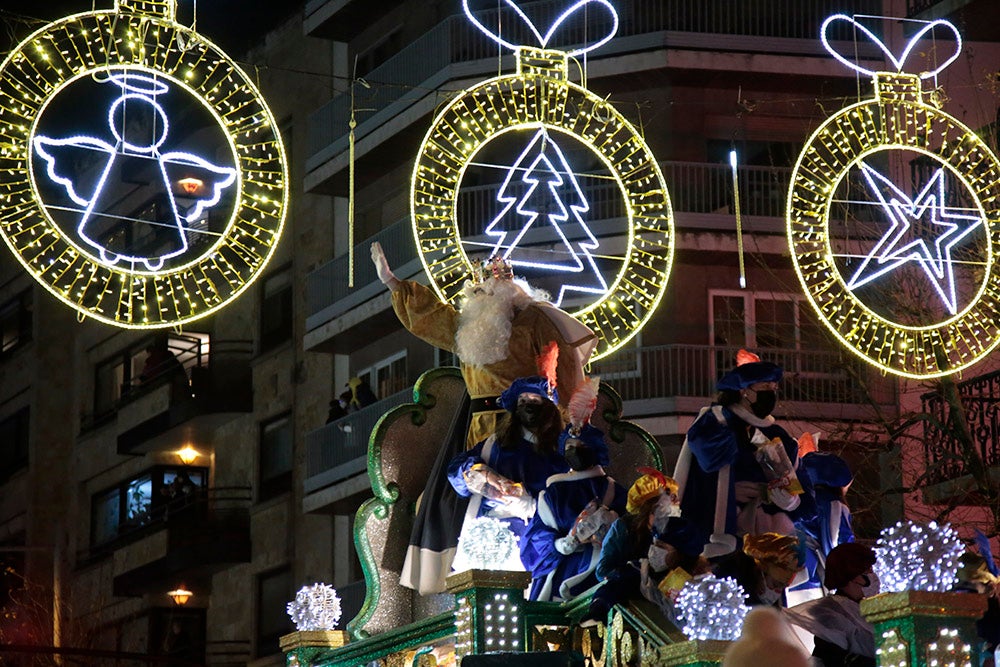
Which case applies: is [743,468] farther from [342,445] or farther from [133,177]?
[133,177]

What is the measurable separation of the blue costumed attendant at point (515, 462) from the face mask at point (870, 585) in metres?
2.21

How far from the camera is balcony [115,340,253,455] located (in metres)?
32.4

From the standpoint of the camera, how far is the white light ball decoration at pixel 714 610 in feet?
26.6

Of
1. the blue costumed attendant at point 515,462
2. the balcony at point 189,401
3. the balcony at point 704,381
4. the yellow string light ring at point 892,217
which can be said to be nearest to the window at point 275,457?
the balcony at point 189,401

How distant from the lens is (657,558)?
Answer: 9.29 m

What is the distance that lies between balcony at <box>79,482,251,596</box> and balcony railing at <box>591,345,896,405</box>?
28.8 feet

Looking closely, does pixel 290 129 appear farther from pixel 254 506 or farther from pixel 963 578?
pixel 963 578

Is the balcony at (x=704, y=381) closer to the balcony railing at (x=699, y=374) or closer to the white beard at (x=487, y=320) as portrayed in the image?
the balcony railing at (x=699, y=374)

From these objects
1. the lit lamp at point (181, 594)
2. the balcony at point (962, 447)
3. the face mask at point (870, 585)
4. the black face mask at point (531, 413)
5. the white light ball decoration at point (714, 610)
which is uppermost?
the lit lamp at point (181, 594)

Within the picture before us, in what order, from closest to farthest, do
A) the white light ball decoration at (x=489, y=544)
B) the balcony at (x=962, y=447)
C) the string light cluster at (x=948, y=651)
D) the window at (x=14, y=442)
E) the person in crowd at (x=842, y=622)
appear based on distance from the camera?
the string light cluster at (x=948, y=651), the person in crowd at (x=842, y=622), the white light ball decoration at (x=489, y=544), the balcony at (x=962, y=447), the window at (x=14, y=442)

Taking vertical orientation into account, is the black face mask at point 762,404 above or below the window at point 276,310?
below

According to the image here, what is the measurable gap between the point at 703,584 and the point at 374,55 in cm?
2325

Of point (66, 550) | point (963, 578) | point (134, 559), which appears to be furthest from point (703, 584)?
point (66, 550)

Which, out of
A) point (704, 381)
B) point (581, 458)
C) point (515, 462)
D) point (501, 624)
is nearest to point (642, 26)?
point (704, 381)
